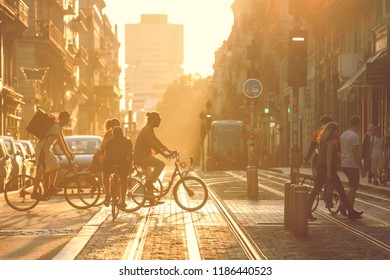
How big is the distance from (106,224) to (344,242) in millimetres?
3901

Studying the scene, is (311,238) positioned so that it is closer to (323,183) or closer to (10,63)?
(323,183)

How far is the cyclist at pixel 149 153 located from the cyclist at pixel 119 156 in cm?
130

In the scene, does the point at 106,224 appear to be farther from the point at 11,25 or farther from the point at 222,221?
the point at 11,25

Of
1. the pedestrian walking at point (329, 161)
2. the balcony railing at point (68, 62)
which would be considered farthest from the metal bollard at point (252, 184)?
the balcony railing at point (68, 62)

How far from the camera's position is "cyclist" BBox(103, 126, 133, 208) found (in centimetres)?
1585

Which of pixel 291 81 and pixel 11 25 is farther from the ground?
pixel 11 25

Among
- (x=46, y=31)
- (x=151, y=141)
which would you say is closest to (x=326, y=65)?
(x=46, y=31)

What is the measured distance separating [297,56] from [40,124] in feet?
18.9

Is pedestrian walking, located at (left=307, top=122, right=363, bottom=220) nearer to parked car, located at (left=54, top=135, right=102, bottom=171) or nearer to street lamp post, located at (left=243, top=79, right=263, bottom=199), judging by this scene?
street lamp post, located at (left=243, top=79, right=263, bottom=199)

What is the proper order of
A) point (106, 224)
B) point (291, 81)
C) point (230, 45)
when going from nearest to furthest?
point (291, 81), point (106, 224), point (230, 45)

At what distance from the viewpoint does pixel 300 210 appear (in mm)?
13023

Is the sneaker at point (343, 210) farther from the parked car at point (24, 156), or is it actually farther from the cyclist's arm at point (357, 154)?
the parked car at point (24, 156)
